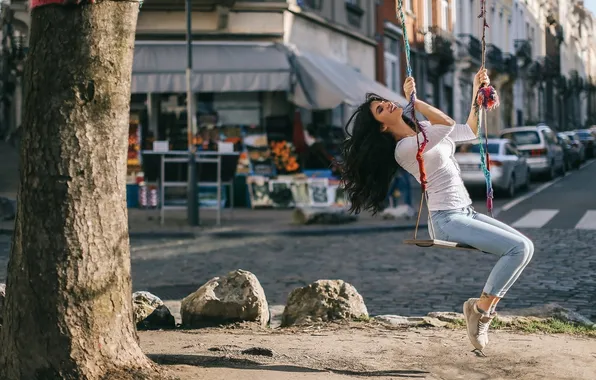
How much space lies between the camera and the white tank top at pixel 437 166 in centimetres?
576

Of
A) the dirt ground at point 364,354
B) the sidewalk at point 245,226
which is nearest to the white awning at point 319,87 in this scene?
the sidewalk at point 245,226

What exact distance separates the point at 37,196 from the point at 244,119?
1776 centimetres

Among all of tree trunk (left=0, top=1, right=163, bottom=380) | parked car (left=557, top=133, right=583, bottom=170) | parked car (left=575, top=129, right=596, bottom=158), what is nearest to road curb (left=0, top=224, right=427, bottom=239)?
tree trunk (left=0, top=1, right=163, bottom=380)

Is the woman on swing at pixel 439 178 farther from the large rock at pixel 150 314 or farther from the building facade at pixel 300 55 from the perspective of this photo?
the building facade at pixel 300 55

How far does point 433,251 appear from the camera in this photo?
1359 cm

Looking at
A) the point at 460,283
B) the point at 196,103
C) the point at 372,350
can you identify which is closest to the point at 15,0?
Answer: the point at 196,103

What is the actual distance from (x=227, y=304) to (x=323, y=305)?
0.67 m

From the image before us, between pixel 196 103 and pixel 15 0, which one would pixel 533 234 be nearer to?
pixel 196 103

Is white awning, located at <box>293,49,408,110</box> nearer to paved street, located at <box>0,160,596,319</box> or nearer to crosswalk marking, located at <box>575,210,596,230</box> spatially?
crosswalk marking, located at <box>575,210,596,230</box>

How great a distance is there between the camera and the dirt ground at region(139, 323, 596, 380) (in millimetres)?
5430

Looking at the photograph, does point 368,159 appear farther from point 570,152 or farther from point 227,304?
point 570,152

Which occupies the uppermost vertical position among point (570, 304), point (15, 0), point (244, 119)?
point (15, 0)

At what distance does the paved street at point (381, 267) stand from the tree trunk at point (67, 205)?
13.9 feet

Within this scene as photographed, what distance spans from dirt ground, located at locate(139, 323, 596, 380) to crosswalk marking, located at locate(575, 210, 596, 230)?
10.4m
